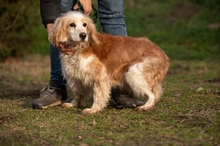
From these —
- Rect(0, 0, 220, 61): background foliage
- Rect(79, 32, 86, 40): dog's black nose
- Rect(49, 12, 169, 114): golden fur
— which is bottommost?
Rect(0, 0, 220, 61): background foliage

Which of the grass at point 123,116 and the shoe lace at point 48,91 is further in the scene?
the shoe lace at point 48,91

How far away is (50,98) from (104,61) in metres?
0.81

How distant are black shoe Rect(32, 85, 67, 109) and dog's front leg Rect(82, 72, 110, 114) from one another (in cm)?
57

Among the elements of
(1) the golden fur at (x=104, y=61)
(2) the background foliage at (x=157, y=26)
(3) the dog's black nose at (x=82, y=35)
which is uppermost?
(3) the dog's black nose at (x=82, y=35)

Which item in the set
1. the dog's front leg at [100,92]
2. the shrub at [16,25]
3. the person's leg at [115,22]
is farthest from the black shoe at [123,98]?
the shrub at [16,25]

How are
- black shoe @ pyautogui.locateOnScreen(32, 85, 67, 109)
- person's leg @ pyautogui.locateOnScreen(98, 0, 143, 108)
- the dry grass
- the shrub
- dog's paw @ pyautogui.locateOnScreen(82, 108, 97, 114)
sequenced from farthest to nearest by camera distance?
1. the shrub
2. person's leg @ pyautogui.locateOnScreen(98, 0, 143, 108)
3. black shoe @ pyautogui.locateOnScreen(32, 85, 67, 109)
4. dog's paw @ pyautogui.locateOnScreen(82, 108, 97, 114)
5. the dry grass

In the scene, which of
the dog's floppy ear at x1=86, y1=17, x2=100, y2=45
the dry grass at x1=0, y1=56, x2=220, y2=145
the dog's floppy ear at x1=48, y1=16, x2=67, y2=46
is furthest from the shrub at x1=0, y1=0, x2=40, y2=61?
the dog's floppy ear at x1=86, y1=17, x2=100, y2=45

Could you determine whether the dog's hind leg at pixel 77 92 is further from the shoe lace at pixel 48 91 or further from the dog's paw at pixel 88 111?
the dog's paw at pixel 88 111

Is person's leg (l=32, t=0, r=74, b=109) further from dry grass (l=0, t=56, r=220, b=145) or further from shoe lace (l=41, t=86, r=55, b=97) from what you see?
dry grass (l=0, t=56, r=220, b=145)

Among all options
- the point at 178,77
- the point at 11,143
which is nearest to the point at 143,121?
the point at 11,143

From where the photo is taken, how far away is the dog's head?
191 inches

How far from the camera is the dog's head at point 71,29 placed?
4.84m

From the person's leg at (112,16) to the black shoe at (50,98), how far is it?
873 millimetres

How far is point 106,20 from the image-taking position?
5496mm
